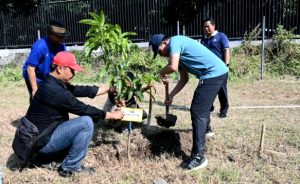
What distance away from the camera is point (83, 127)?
4480 mm

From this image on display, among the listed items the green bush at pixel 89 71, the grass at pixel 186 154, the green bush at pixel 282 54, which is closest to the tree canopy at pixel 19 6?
the green bush at pixel 89 71

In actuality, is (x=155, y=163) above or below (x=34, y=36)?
below

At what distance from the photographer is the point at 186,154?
525cm

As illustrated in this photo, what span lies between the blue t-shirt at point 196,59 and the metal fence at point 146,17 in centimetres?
877

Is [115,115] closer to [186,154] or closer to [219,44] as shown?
[186,154]

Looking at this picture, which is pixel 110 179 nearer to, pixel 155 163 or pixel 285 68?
pixel 155 163

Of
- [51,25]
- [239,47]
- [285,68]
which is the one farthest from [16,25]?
[51,25]

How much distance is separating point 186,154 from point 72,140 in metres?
1.56

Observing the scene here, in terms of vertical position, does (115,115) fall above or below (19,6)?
below

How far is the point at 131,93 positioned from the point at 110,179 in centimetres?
103

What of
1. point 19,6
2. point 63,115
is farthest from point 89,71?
point 63,115

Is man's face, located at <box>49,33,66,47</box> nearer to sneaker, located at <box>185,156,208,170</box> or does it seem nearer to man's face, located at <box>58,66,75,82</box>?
man's face, located at <box>58,66,75,82</box>

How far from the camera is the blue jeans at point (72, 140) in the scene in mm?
4457

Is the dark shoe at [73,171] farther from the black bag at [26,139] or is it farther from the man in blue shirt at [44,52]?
the man in blue shirt at [44,52]
